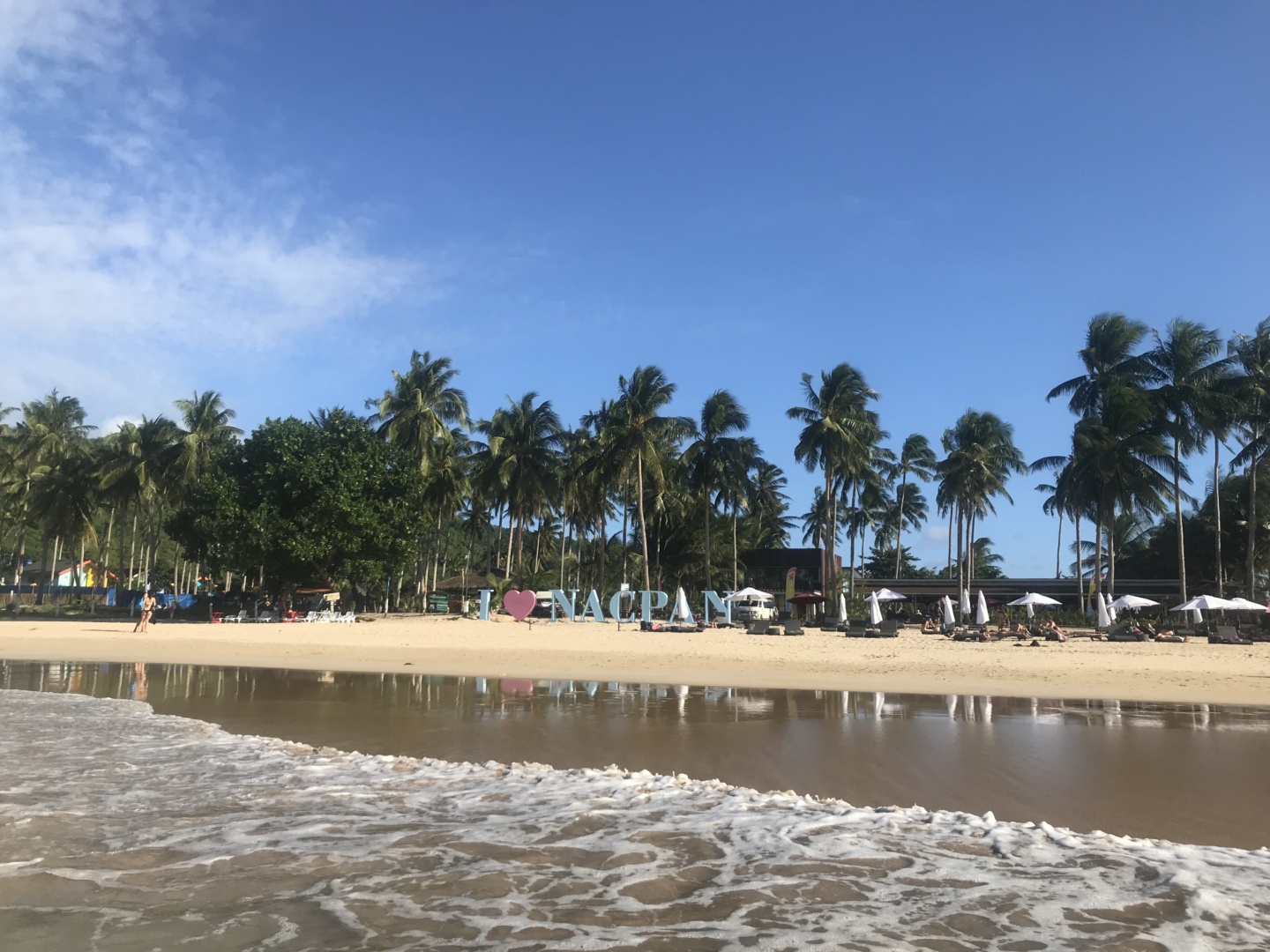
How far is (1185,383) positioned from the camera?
36719 millimetres

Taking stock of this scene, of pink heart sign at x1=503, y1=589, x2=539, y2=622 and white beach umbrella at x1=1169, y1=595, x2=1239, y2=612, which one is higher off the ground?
white beach umbrella at x1=1169, y1=595, x2=1239, y2=612

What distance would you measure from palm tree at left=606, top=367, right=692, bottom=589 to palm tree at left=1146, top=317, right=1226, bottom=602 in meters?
22.3

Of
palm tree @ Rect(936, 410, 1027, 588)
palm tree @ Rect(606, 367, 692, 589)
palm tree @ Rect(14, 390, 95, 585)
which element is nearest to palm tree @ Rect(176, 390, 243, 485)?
palm tree @ Rect(14, 390, 95, 585)

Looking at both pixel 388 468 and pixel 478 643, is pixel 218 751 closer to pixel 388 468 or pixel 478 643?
pixel 478 643

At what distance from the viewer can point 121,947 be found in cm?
415

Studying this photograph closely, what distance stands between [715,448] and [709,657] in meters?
25.1

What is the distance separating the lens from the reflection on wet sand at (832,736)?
24.9 ft

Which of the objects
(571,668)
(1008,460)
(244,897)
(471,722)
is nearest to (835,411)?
(1008,460)

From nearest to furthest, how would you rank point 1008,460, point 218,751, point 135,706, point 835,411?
point 218,751 < point 135,706 < point 835,411 < point 1008,460

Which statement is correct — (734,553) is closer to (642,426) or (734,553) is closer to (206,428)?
(642,426)

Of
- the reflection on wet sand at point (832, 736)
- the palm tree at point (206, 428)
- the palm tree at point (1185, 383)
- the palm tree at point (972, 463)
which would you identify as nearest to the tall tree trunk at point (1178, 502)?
the palm tree at point (1185, 383)

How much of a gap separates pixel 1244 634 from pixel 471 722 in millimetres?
30412

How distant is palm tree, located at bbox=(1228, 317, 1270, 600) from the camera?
117 feet

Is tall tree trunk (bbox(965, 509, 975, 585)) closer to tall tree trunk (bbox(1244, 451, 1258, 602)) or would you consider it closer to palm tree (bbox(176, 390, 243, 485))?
tall tree trunk (bbox(1244, 451, 1258, 602))
